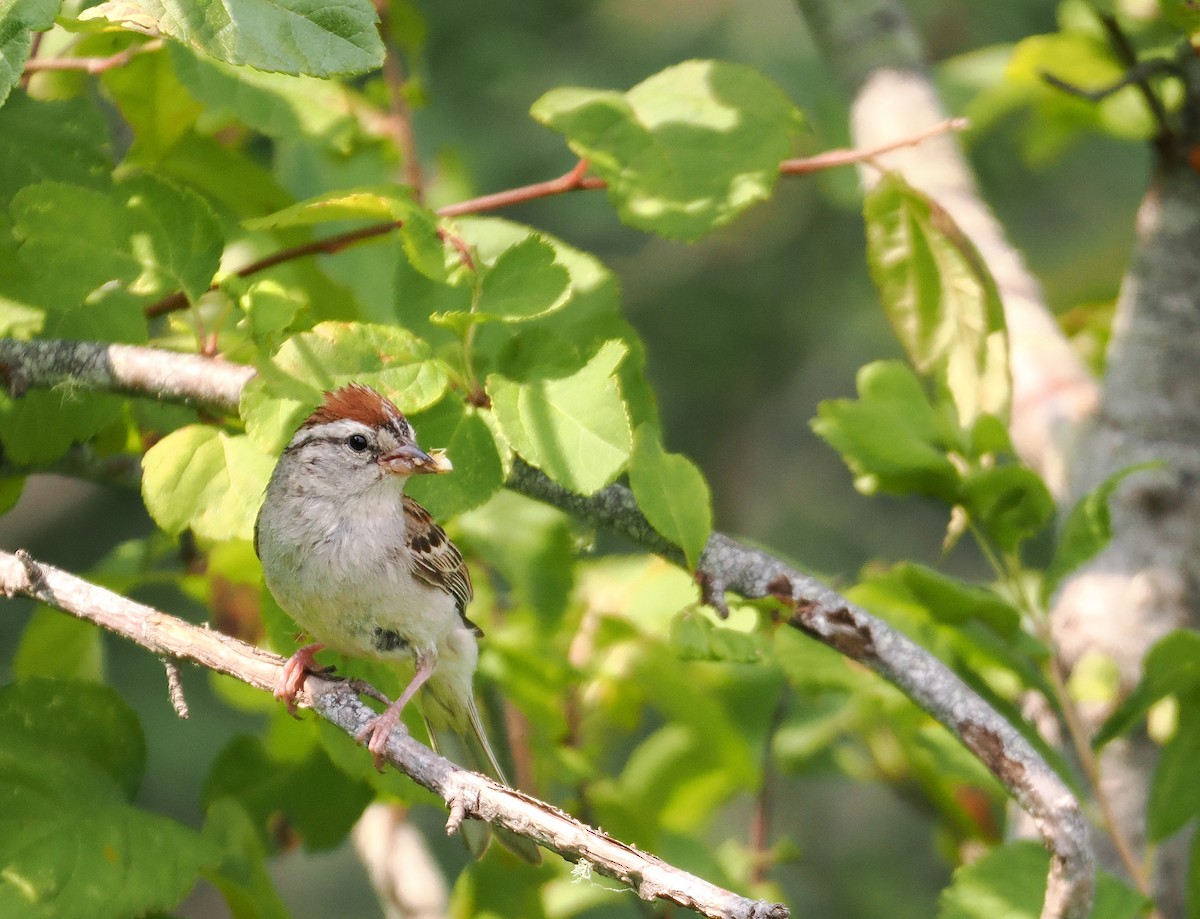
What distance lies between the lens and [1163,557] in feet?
7.49

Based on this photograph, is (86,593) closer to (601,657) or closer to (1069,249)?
(601,657)

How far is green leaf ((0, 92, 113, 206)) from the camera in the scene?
5.99ft

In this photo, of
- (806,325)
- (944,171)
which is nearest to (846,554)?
(806,325)

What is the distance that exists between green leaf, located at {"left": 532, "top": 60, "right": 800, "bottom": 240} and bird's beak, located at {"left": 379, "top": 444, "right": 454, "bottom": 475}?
45 cm

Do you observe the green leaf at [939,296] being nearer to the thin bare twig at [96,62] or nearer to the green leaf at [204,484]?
the green leaf at [204,484]

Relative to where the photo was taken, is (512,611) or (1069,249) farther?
(1069,249)

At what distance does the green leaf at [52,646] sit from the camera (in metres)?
2.14

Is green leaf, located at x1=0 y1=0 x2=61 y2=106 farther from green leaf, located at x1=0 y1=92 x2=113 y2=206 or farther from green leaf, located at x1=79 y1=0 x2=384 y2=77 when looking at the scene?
green leaf, located at x1=0 y1=92 x2=113 y2=206

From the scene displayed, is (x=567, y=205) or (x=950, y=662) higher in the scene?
(x=950, y=662)

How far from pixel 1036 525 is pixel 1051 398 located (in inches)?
28.8

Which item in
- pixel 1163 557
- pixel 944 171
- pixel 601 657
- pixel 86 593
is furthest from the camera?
pixel 944 171

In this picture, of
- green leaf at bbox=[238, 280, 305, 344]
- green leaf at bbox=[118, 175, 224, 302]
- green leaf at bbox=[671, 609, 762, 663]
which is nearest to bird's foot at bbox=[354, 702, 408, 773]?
green leaf at bbox=[671, 609, 762, 663]

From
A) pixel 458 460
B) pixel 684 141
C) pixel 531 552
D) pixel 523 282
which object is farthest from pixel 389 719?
pixel 684 141

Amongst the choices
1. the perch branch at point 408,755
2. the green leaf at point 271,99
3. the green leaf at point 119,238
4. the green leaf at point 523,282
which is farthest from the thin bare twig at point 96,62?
the perch branch at point 408,755
